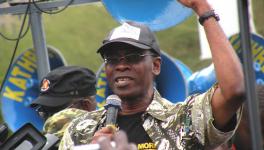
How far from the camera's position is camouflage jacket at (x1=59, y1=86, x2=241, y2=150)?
370 cm

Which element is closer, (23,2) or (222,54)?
(222,54)

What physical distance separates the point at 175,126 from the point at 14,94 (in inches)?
145

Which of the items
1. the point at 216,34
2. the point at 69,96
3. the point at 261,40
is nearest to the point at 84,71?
the point at 69,96

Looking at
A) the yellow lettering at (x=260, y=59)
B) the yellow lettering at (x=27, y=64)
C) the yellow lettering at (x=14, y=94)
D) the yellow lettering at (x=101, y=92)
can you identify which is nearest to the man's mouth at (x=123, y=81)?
the yellow lettering at (x=260, y=59)

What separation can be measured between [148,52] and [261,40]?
2.55m

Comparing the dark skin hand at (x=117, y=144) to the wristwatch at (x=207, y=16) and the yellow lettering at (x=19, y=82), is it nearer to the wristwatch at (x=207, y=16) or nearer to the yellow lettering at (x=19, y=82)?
the wristwatch at (x=207, y=16)

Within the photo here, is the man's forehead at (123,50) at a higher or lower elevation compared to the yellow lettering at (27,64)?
lower

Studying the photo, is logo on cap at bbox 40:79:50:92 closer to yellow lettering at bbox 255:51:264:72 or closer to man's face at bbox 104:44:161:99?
man's face at bbox 104:44:161:99

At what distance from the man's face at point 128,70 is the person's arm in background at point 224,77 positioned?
0.41 metres

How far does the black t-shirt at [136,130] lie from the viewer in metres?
3.81

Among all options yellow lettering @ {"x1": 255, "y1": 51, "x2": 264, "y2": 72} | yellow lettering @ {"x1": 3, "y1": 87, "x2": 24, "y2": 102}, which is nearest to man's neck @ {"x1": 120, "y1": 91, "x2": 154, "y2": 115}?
yellow lettering @ {"x1": 255, "y1": 51, "x2": 264, "y2": 72}

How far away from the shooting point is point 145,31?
4105 millimetres

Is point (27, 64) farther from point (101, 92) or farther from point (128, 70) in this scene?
point (128, 70)

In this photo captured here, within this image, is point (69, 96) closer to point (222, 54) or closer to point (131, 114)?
point (131, 114)
